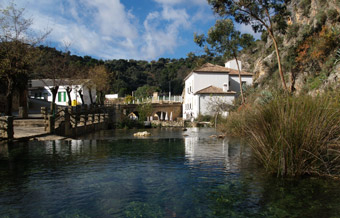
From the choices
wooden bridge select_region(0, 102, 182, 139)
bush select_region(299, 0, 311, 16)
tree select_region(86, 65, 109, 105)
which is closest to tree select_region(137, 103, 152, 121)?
wooden bridge select_region(0, 102, 182, 139)

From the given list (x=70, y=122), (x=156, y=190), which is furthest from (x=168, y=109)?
(x=156, y=190)

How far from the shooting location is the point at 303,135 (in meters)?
6.33

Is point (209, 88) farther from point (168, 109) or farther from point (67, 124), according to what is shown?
point (67, 124)

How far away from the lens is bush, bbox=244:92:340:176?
6.30 metres

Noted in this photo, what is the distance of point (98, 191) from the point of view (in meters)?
6.37

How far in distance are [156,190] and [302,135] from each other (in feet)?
11.7

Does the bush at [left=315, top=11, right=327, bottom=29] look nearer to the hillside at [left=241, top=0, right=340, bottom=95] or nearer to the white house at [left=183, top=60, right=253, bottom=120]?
the hillside at [left=241, top=0, right=340, bottom=95]

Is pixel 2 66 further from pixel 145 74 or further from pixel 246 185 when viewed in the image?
pixel 145 74

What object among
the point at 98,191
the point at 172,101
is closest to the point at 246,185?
the point at 98,191

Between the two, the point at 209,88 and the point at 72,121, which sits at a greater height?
the point at 209,88

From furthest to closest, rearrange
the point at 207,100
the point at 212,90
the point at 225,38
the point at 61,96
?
1. the point at 61,96
2. the point at 212,90
3. the point at 207,100
4. the point at 225,38

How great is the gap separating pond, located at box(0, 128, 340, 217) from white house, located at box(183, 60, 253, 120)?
28.8 metres

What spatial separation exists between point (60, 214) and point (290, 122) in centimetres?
517

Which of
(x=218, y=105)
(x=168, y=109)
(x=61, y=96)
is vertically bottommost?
(x=168, y=109)
